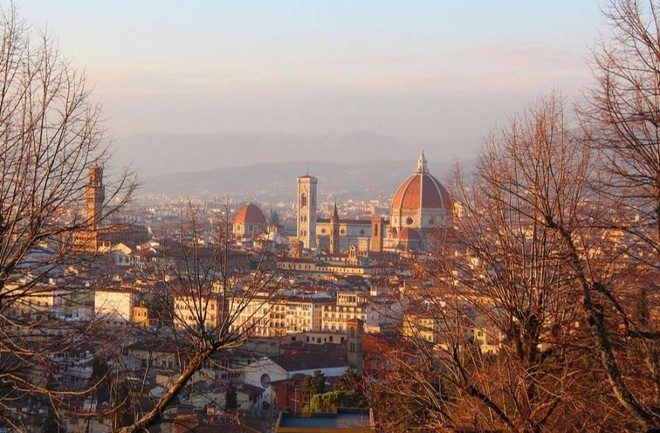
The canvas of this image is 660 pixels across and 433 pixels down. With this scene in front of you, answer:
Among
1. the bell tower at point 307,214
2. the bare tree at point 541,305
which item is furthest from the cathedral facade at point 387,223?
the bare tree at point 541,305

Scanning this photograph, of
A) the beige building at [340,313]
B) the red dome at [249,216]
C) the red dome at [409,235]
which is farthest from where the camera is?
the red dome at [249,216]

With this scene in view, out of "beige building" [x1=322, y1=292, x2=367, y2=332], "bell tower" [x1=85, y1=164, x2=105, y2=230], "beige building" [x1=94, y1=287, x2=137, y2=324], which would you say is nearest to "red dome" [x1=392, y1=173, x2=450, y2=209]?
"beige building" [x1=322, y1=292, x2=367, y2=332]

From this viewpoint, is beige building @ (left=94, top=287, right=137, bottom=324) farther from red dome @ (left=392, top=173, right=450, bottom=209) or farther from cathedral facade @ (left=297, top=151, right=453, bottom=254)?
red dome @ (left=392, top=173, right=450, bottom=209)

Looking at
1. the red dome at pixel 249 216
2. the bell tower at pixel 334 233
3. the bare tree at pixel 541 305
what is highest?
the bare tree at pixel 541 305

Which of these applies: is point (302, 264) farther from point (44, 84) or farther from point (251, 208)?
point (44, 84)

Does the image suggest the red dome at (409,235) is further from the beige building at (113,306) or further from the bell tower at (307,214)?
the beige building at (113,306)

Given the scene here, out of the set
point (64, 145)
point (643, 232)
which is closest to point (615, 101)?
point (643, 232)
